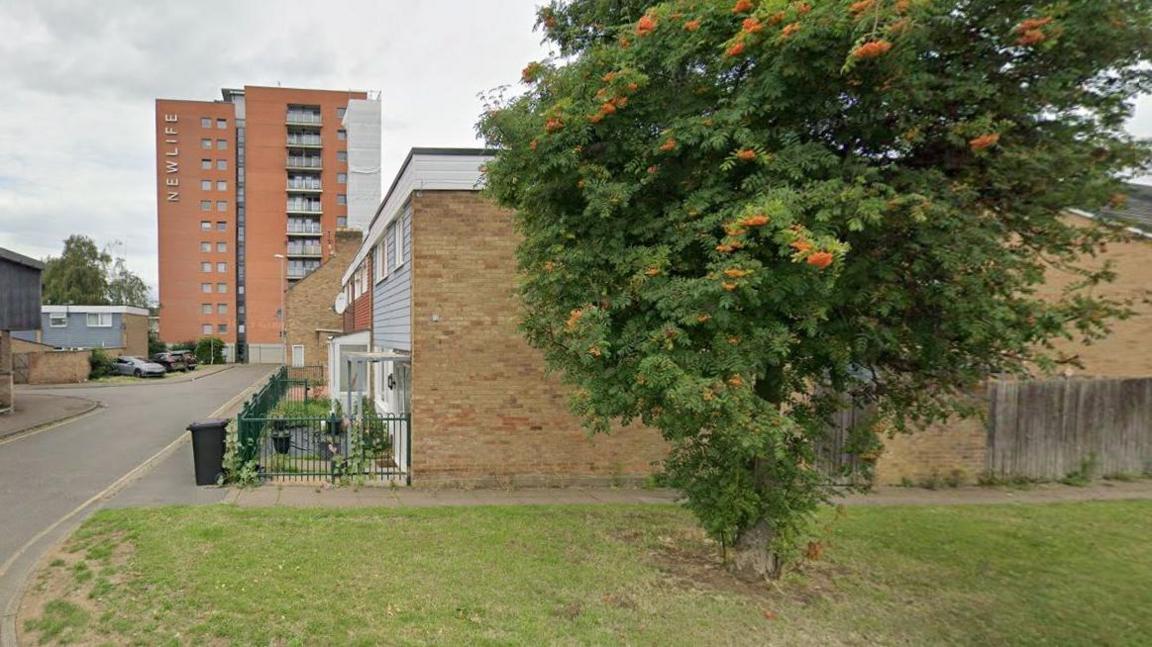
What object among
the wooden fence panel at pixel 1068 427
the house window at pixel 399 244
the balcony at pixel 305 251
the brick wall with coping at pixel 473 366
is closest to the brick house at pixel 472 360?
the brick wall with coping at pixel 473 366

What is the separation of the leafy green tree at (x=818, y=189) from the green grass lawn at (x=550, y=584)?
137 centimetres

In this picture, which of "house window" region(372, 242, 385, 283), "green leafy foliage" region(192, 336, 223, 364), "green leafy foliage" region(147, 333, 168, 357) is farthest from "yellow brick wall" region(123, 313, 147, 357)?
"house window" region(372, 242, 385, 283)

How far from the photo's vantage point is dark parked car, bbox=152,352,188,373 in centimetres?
3825

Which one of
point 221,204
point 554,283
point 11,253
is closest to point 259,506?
point 554,283

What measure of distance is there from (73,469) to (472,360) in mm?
7097

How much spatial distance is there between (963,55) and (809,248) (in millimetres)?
2003

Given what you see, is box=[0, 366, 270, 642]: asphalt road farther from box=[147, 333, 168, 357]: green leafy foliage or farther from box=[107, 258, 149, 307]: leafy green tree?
box=[107, 258, 149, 307]: leafy green tree

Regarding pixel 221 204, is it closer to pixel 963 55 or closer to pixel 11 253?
pixel 11 253

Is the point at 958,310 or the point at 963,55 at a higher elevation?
the point at 963,55

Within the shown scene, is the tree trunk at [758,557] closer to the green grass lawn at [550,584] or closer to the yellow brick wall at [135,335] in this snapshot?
the green grass lawn at [550,584]

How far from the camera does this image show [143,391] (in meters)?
25.8

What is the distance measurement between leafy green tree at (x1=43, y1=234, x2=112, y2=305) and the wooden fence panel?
6736 centimetres

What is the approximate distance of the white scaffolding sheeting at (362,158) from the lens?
59.0m

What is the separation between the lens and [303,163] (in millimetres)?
62250
